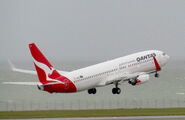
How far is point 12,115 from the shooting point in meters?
129

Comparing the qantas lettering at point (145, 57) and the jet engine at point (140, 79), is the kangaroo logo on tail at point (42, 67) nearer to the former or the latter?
the jet engine at point (140, 79)

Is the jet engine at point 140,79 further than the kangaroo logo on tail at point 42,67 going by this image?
Yes

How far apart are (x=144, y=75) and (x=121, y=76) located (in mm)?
4718

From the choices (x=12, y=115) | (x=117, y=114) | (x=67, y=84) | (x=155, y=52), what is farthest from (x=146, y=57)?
(x=12, y=115)

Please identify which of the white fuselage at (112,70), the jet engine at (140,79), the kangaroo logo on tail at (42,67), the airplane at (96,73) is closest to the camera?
the kangaroo logo on tail at (42,67)

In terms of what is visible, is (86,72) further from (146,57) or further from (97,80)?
(146,57)

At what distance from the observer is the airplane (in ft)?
375

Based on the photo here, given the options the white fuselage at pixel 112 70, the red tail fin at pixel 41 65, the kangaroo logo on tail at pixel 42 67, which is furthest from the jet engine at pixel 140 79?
the red tail fin at pixel 41 65

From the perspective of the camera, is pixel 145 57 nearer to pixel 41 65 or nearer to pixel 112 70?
pixel 112 70

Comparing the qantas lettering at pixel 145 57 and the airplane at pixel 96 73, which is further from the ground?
the qantas lettering at pixel 145 57

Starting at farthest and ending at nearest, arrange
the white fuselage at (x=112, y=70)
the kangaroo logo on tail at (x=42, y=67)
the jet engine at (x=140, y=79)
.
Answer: the jet engine at (x=140, y=79), the white fuselage at (x=112, y=70), the kangaroo logo on tail at (x=42, y=67)

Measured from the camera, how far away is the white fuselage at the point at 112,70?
117625mm

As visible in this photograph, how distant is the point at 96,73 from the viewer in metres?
120

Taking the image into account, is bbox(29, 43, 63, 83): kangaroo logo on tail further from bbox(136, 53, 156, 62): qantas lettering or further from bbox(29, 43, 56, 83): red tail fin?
bbox(136, 53, 156, 62): qantas lettering
